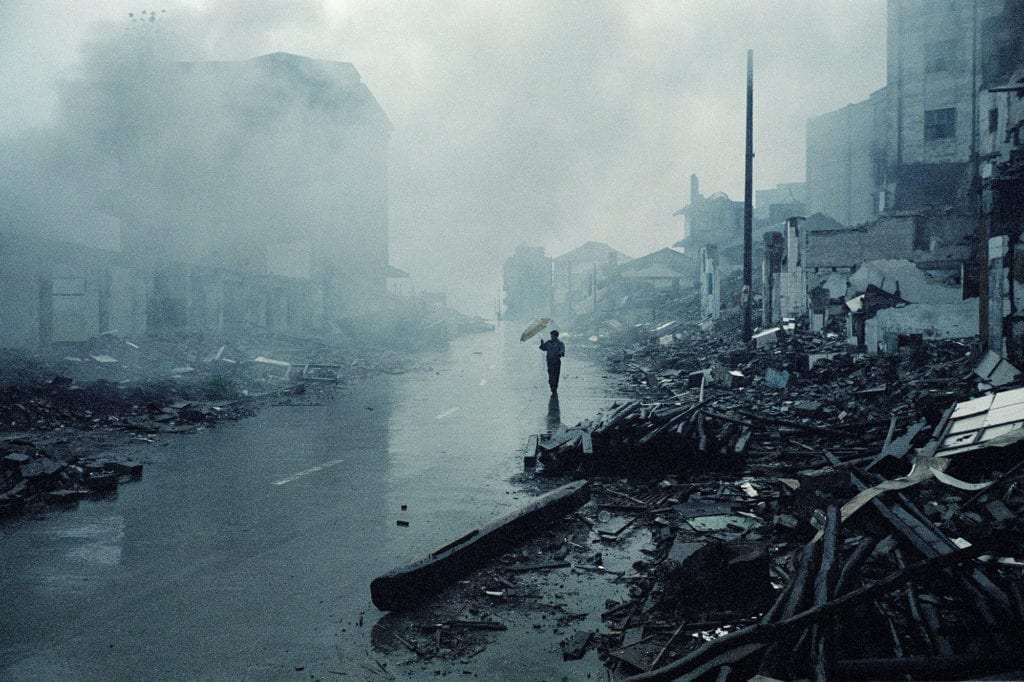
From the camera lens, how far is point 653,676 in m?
3.21

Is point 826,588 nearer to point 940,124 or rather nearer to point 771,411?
point 771,411

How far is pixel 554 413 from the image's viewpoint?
12742 mm

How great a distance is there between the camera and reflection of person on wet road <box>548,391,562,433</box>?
Result: 1135cm

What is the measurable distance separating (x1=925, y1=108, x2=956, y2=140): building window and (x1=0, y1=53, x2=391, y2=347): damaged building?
3219 cm

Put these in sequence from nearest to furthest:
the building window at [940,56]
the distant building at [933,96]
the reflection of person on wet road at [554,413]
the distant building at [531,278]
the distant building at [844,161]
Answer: the reflection of person on wet road at [554,413] < the distant building at [933,96] < the building window at [940,56] < the distant building at [844,161] < the distant building at [531,278]

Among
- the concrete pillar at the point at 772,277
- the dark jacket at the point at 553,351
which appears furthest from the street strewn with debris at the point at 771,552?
the concrete pillar at the point at 772,277

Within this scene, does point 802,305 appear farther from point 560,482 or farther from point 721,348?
point 560,482

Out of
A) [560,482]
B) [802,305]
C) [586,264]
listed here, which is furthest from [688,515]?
[586,264]

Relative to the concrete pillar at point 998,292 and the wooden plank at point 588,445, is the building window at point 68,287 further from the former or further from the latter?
the concrete pillar at point 998,292

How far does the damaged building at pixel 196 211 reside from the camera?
2231 centimetres

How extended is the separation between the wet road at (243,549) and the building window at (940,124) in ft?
108

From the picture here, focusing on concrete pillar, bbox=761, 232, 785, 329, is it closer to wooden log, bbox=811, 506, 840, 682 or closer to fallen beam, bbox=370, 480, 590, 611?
fallen beam, bbox=370, 480, 590, 611

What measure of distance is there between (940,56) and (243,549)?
39.8 m

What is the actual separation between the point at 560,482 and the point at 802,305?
18796 millimetres
